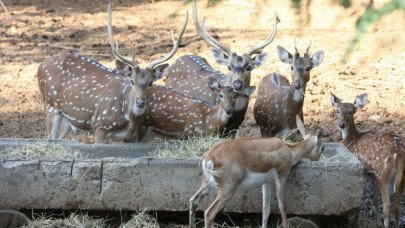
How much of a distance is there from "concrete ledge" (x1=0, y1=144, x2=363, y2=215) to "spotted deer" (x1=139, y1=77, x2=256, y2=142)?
4.16 feet

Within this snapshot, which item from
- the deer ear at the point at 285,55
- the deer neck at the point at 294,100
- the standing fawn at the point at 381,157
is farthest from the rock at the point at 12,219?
the deer ear at the point at 285,55

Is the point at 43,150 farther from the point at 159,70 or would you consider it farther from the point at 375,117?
the point at 375,117

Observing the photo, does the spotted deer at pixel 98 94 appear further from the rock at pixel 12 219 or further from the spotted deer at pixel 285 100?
the rock at pixel 12 219

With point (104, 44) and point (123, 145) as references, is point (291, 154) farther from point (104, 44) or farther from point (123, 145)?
point (104, 44)

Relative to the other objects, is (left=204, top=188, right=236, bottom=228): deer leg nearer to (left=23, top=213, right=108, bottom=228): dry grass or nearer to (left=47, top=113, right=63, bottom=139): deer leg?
(left=23, top=213, right=108, bottom=228): dry grass

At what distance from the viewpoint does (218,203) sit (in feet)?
14.9

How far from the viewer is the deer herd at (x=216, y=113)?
15.4ft

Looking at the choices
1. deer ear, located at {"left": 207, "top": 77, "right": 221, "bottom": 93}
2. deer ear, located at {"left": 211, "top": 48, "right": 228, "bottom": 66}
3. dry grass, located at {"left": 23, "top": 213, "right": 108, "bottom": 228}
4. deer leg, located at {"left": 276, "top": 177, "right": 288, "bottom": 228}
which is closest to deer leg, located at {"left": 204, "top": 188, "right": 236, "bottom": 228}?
deer leg, located at {"left": 276, "top": 177, "right": 288, "bottom": 228}

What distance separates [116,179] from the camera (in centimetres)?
488

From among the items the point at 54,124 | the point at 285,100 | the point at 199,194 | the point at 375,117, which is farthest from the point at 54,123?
the point at 375,117

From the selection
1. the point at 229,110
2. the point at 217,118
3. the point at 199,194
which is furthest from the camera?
the point at 217,118

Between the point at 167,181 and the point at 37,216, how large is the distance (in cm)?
126

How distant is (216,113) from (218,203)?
1.79 metres

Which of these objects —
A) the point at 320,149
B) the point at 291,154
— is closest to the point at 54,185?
the point at 291,154
